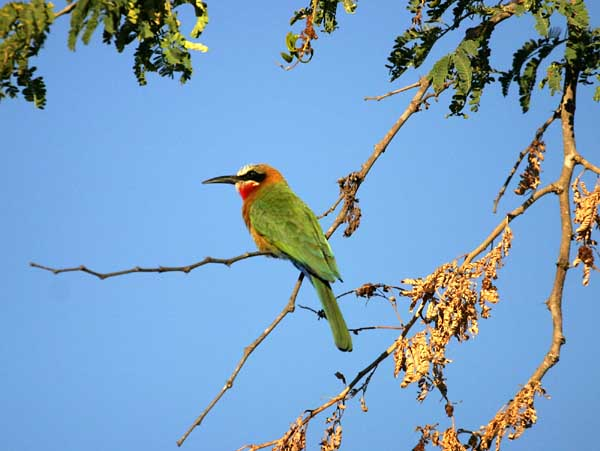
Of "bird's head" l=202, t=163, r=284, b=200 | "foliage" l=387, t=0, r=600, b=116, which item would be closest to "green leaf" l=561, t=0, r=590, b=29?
"foliage" l=387, t=0, r=600, b=116

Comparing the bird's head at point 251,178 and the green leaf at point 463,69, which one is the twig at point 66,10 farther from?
the bird's head at point 251,178

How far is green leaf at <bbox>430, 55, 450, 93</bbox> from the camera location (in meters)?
4.12

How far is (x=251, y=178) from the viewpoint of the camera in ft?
21.2

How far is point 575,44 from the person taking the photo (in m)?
4.14

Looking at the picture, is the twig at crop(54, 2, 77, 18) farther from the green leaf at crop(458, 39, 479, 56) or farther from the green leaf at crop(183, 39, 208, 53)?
the green leaf at crop(458, 39, 479, 56)

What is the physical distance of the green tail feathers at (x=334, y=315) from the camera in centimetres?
450

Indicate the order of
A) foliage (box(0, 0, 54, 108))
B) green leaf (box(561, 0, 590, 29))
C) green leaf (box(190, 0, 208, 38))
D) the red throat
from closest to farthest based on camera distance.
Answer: foliage (box(0, 0, 54, 108)), green leaf (box(190, 0, 208, 38)), green leaf (box(561, 0, 590, 29)), the red throat

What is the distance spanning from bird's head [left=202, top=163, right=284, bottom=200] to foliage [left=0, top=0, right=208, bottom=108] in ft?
8.45

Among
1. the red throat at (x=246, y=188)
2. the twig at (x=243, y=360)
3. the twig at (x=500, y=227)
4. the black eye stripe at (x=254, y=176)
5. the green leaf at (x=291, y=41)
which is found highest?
the black eye stripe at (x=254, y=176)

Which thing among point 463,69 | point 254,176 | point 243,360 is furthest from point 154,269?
point 254,176

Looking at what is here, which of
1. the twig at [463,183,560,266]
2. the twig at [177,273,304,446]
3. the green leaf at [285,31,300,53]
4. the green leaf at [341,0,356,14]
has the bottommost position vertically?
the twig at [177,273,304,446]

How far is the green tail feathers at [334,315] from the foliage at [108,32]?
161 centimetres

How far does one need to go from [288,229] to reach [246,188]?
1.10 metres

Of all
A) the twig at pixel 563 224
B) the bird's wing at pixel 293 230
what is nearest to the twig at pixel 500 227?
the twig at pixel 563 224
